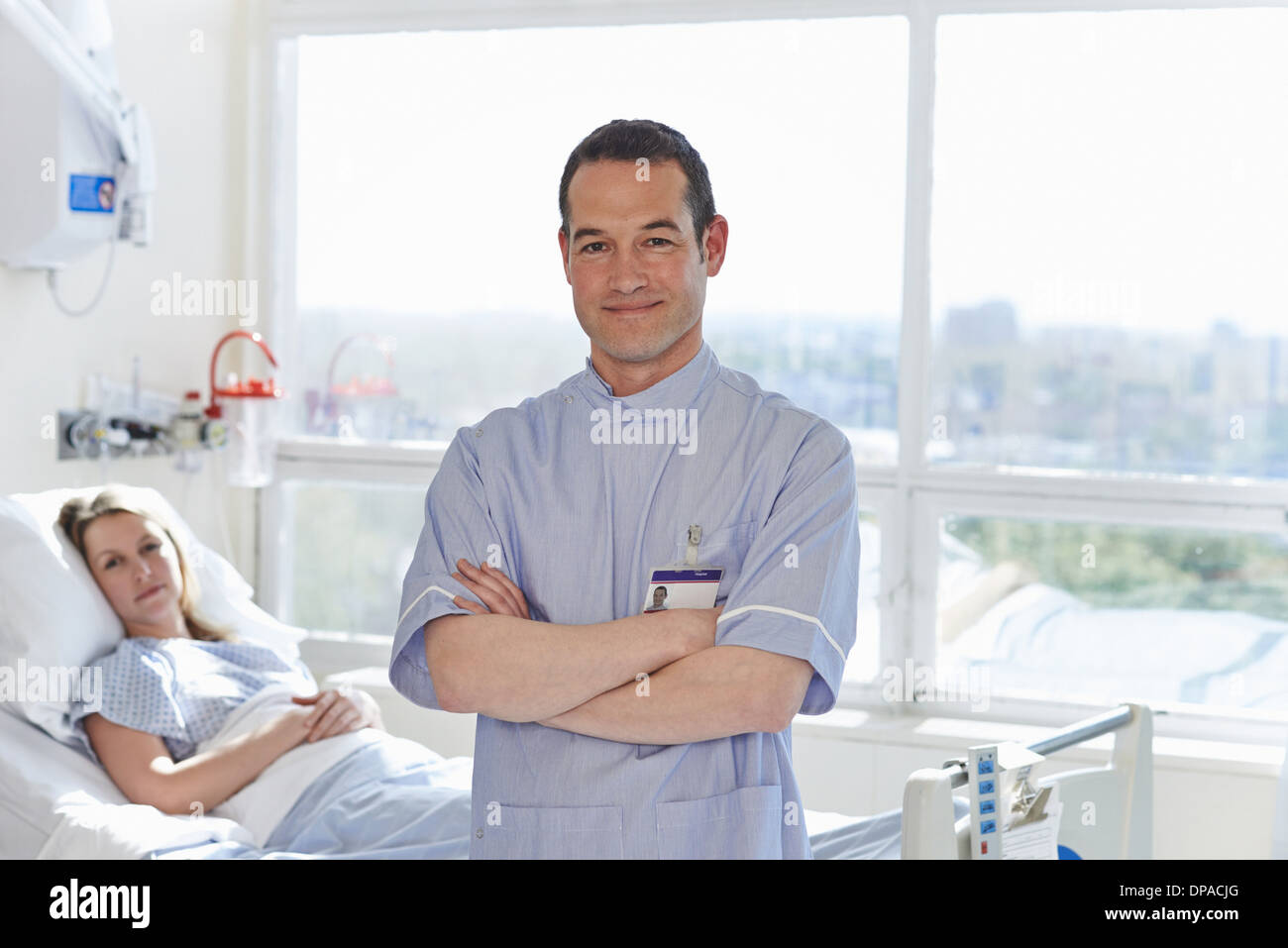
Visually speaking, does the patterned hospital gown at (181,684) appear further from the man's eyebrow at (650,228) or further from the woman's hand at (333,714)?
the man's eyebrow at (650,228)

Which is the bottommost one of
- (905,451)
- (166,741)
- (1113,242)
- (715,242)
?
(166,741)

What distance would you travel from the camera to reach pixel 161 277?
298 cm

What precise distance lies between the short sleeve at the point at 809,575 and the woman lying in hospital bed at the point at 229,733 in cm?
85

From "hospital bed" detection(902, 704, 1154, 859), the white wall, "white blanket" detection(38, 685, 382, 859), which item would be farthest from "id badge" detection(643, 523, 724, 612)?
the white wall

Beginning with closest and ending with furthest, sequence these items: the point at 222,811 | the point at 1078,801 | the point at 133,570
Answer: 1. the point at 1078,801
2. the point at 222,811
3. the point at 133,570

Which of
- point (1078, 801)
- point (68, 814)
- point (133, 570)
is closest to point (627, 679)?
point (1078, 801)

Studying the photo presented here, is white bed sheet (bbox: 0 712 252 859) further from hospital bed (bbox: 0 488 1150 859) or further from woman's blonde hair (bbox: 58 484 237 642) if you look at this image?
woman's blonde hair (bbox: 58 484 237 642)

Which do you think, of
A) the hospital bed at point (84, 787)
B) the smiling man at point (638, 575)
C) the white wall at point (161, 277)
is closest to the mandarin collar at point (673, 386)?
the smiling man at point (638, 575)

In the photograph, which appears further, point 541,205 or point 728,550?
point 541,205

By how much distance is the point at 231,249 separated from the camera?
3.30 metres

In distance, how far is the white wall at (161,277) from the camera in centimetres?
255

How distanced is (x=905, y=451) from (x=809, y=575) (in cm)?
164

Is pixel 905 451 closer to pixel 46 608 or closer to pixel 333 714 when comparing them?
pixel 333 714

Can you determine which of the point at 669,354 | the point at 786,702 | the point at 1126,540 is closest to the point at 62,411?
the point at 669,354
